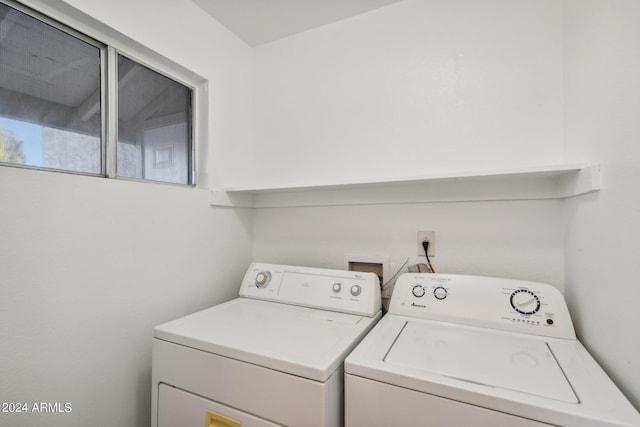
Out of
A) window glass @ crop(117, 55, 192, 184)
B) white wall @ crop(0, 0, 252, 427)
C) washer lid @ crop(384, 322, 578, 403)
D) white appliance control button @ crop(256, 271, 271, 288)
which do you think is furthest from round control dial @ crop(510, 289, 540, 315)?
window glass @ crop(117, 55, 192, 184)

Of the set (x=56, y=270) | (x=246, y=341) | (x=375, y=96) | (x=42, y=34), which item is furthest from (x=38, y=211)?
(x=375, y=96)

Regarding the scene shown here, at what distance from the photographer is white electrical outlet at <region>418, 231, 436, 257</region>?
1.33 meters

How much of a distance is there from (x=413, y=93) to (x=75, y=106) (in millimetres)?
1421

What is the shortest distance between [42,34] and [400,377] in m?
1.56

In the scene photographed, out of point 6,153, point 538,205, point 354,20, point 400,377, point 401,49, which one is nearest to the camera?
point 400,377

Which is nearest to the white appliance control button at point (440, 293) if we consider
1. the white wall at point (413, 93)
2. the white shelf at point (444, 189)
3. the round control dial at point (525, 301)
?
the round control dial at point (525, 301)

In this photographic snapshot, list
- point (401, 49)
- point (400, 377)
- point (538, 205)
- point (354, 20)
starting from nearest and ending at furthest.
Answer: point (400, 377), point (538, 205), point (401, 49), point (354, 20)

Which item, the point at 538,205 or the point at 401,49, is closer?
the point at 538,205

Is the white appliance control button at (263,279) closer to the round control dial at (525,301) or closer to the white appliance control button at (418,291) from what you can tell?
the white appliance control button at (418,291)

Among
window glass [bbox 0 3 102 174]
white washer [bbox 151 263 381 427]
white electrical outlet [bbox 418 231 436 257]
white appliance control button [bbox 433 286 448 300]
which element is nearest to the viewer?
white washer [bbox 151 263 381 427]

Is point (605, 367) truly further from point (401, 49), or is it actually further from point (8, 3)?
point (8, 3)

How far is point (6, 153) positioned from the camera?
0.86 metres

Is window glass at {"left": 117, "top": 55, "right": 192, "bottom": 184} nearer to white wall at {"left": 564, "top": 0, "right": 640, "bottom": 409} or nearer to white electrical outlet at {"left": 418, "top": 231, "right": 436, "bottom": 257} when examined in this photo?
white electrical outlet at {"left": 418, "top": 231, "right": 436, "bottom": 257}

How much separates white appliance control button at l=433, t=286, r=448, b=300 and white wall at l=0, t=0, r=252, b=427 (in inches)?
42.7
